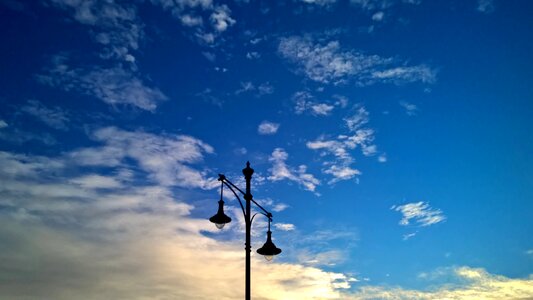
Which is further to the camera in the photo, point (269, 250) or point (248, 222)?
point (269, 250)

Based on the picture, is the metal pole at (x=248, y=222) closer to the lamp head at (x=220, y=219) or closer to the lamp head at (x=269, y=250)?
the lamp head at (x=220, y=219)

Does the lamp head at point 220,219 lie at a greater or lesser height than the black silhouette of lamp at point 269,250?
greater

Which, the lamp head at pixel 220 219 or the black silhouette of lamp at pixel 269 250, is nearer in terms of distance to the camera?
the lamp head at pixel 220 219

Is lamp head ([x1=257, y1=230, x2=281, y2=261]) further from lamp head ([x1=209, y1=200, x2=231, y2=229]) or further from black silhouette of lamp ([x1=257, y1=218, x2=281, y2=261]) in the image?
lamp head ([x1=209, y1=200, x2=231, y2=229])

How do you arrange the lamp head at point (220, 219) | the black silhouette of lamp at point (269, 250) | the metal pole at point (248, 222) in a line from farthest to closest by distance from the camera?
the black silhouette of lamp at point (269, 250) < the lamp head at point (220, 219) < the metal pole at point (248, 222)

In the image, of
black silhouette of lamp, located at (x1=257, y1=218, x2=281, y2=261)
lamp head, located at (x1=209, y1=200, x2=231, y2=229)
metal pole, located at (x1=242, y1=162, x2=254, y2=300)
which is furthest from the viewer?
black silhouette of lamp, located at (x1=257, y1=218, x2=281, y2=261)

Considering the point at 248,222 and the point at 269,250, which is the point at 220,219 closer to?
the point at 248,222

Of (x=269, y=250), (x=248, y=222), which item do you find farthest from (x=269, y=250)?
(x=248, y=222)

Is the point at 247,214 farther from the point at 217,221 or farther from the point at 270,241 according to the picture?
the point at 270,241

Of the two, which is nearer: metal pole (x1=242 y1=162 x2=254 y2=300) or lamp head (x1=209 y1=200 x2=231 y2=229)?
metal pole (x1=242 y1=162 x2=254 y2=300)

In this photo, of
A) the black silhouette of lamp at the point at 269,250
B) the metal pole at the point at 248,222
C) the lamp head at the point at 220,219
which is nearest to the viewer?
the metal pole at the point at 248,222

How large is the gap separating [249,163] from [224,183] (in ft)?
3.18

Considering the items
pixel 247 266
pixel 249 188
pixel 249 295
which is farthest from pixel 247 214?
pixel 249 295

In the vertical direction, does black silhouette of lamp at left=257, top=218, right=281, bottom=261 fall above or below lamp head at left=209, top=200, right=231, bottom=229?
below
